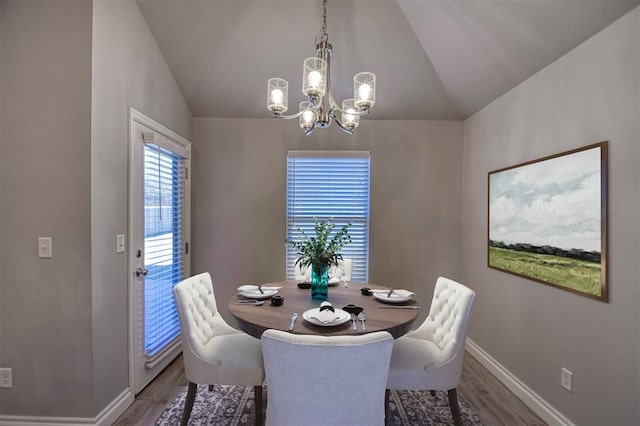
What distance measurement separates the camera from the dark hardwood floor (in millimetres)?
2242

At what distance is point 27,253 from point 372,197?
117 inches

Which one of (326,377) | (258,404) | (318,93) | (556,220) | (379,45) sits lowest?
(258,404)

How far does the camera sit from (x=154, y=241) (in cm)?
273

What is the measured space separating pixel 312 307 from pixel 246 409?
1.03m

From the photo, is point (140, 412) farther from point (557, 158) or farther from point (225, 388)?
point (557, 158)

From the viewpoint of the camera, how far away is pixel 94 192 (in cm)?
202

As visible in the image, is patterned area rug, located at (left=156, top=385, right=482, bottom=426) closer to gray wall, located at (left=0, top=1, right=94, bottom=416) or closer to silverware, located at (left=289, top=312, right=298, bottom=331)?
gray wall, located at (left=0, top=1, right=94, bottom=416)

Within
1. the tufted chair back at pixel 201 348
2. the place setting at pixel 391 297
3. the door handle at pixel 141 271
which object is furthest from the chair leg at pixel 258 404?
the door handle at pixel 141 271

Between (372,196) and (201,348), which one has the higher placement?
(372,196)

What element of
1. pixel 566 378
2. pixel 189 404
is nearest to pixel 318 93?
pixel 189 404

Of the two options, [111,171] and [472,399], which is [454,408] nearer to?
[472,399]

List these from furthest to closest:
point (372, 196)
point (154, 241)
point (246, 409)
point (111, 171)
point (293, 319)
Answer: point (372, 196)
point (154, 241)
point (246, 409)
point (111, 171)
point (293, 319)

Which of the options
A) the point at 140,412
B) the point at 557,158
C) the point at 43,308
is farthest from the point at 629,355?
the point at 43,308

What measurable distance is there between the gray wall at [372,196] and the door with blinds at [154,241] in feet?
1.42
